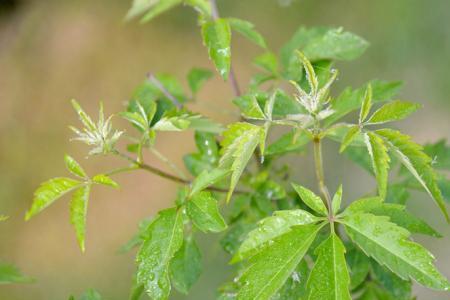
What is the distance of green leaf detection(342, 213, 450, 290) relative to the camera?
0.95 metres

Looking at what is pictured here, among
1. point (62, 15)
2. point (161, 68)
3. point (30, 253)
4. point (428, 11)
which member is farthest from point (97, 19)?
point (428, 11)

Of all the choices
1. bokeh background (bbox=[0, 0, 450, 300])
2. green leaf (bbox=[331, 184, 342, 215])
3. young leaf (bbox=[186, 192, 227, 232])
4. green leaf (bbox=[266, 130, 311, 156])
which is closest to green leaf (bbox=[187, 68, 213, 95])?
green leaf (bbox=[266, 130, 311, 156])

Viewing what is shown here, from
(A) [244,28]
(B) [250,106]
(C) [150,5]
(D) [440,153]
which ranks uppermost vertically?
(C) [150,5]

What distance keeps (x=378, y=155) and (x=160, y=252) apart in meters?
0.42

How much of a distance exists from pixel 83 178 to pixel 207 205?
9.5 inches

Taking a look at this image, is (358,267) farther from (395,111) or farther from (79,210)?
(79,210)

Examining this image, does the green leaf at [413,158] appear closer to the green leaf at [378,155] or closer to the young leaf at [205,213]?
the green leaf at [378,155]

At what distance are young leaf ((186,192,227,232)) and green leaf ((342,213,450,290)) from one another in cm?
23

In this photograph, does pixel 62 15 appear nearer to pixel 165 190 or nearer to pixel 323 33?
pixel 165 190

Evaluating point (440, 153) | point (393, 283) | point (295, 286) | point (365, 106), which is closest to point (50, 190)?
point (295, 286)

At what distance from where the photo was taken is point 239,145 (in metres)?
1.02

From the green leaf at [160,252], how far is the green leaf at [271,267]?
139 mm

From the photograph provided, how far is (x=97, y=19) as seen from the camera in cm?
470

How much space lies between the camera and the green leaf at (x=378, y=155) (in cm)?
96
